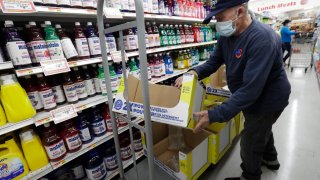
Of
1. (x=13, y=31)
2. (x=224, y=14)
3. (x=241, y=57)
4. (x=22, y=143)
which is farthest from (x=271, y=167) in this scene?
(x=13, y=31)

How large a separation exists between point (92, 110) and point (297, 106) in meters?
3.60

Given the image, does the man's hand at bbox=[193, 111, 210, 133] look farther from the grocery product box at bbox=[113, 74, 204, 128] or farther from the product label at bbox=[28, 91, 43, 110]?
the product label at bbox=[28, 91, 43, 110]

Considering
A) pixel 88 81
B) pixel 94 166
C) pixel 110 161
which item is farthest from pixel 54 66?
pixel 110 161

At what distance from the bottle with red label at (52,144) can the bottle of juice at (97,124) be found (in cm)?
29

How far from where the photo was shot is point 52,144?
4.33ft

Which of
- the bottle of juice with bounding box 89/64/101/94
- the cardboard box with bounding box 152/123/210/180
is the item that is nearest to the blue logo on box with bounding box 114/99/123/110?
the bottle of juice with bounding box 89/64/101/94

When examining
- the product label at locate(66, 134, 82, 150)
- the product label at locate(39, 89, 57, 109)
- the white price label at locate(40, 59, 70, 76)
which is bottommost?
the product label at locate(66, 134, 82, 150)

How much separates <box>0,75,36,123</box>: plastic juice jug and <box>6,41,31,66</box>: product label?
4.1 inches

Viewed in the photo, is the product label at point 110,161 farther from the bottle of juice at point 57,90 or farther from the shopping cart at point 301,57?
the shopping cart at point 301,57

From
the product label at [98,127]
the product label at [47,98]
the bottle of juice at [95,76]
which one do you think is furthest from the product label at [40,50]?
the product label at [98,127]

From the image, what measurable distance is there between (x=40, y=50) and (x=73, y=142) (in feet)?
2.42

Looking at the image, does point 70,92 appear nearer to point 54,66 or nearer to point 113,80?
point 54,66

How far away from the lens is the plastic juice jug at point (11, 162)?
111 cm

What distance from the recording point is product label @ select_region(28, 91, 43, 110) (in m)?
1.25
